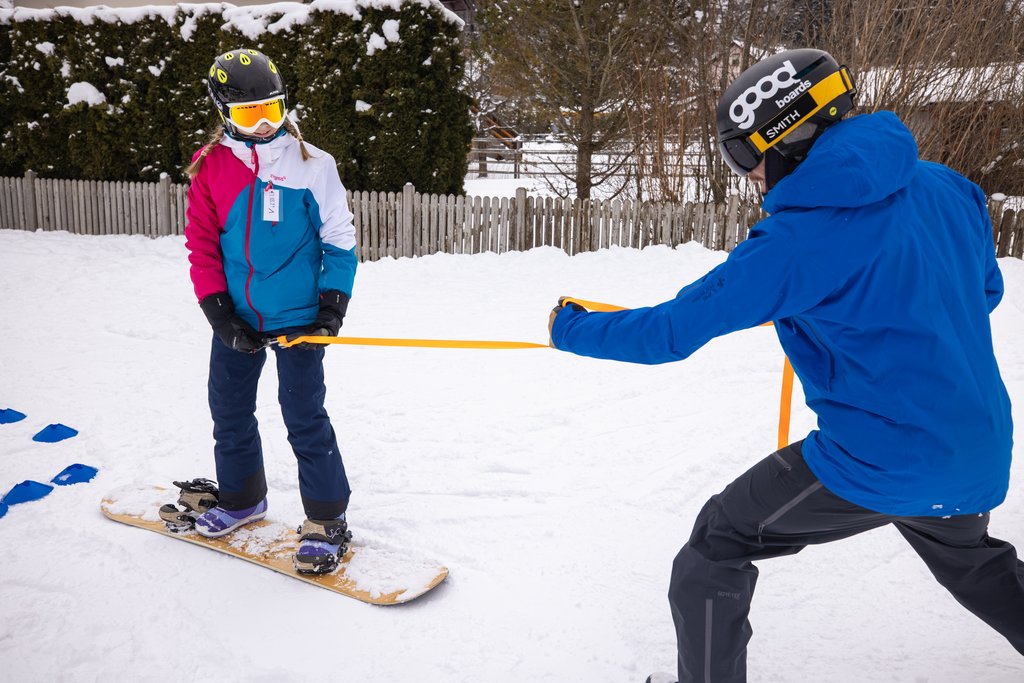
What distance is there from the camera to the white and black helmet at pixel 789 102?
5.98 ft

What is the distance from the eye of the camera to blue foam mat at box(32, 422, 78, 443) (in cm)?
431

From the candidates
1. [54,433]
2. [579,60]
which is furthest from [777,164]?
[579,60]

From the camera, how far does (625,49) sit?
39.0 feet

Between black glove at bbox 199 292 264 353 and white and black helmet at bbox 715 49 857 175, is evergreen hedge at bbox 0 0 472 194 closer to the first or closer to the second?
black glove at bbox 199 292 264 353

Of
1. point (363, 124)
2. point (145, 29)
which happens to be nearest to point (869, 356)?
point (363, 124)

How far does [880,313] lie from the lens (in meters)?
1.68

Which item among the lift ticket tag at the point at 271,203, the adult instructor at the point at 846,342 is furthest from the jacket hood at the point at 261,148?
the adult instructor at the point at 846,342

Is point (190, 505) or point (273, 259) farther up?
point (273, 259)

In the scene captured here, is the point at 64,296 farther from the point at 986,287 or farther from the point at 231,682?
the point at 986,287

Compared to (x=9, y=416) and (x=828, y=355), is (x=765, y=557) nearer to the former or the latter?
(x=828, y=355)

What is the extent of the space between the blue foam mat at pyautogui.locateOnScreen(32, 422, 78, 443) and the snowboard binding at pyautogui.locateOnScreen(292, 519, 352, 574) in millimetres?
2087

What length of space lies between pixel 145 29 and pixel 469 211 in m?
6.75

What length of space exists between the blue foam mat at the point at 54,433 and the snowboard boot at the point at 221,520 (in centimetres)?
162

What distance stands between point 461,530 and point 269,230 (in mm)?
1617
